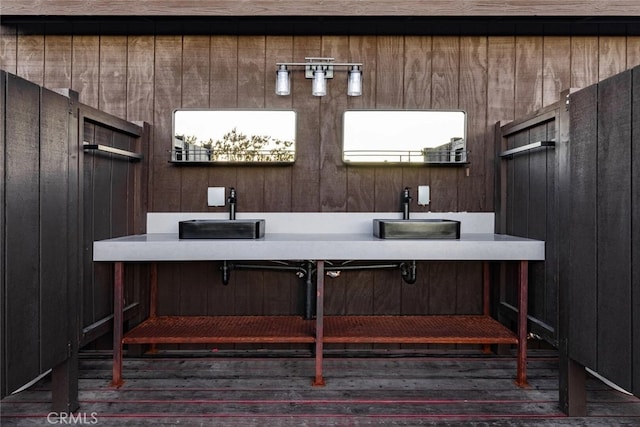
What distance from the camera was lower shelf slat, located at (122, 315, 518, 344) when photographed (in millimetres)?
2527

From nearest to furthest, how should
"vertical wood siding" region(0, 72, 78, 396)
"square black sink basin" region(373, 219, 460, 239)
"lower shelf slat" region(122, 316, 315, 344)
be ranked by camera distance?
"vertical wood siding" region(0, 72, 78, 396), "lower shelf slat" region(122, 316, 315, 344), "square black sink basin" region(373, 219, 460, 239)

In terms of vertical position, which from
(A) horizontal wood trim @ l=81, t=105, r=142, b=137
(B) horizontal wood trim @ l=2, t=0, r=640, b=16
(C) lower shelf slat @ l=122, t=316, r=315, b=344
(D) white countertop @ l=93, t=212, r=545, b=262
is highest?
(B) horizontal wood trim @ l=2, t=0, r=640, b=16

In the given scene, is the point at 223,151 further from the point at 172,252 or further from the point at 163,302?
the point at 163,302

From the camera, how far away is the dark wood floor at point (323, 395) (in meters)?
2.10

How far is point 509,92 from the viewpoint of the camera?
3.14 meters

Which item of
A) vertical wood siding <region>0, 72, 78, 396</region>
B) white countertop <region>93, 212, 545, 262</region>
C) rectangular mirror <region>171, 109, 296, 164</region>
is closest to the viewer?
vertical wood siding <region>0, 72, 78, 396</region>

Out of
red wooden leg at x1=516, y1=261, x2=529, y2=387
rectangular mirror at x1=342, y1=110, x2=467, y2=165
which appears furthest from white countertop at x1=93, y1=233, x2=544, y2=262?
rectangular mirror at x1=342, y1=110, x2=467, y2=165

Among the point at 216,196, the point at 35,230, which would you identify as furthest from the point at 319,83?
the point at 35,230

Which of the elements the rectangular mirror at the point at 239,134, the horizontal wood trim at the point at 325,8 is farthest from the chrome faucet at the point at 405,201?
the horizontal wood trim at the point at 325,8

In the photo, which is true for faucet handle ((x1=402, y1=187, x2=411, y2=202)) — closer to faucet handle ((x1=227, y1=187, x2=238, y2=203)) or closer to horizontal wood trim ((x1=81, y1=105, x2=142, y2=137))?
faucet handle ((x1=227, y1=187, x2=238, y2=203))

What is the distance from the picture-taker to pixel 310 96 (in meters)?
3.12

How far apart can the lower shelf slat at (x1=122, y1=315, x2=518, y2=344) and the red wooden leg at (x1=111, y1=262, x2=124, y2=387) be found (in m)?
0.07

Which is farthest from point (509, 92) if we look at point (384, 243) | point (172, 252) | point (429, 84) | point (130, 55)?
point (130, 55)

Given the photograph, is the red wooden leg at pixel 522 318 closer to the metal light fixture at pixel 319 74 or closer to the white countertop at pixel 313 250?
the white countertop at pixel 313 250
